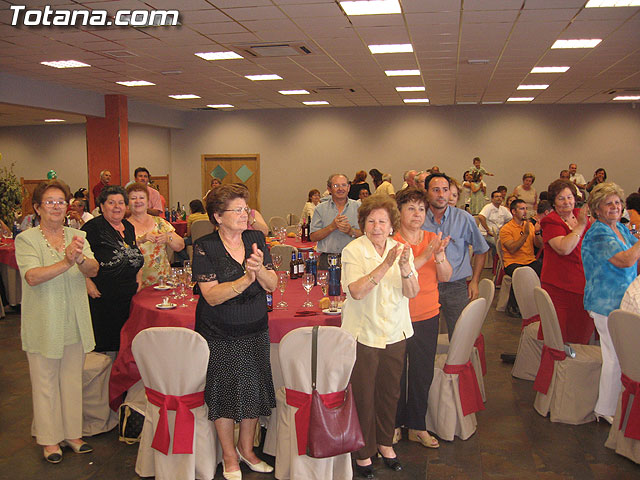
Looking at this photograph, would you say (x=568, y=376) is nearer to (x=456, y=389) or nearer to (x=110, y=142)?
(x=456, y=389)

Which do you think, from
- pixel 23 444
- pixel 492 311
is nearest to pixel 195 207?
pixel 492 311

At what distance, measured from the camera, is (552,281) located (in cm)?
482

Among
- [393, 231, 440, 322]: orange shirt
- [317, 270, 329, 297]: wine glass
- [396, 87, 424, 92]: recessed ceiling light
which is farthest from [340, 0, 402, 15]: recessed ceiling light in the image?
[396, 87, 424, 92]: recessed ceiling light

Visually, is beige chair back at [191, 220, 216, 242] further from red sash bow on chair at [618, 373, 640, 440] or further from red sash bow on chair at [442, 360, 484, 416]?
red sash bow on chair at [618, 373, 640, 440]

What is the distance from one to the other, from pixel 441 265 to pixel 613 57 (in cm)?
722

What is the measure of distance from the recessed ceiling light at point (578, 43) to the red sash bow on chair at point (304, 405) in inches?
267

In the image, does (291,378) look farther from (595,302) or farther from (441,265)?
(595,302)

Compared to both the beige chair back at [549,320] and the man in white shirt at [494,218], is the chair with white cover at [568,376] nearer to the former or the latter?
the beige chair back at [549,320]

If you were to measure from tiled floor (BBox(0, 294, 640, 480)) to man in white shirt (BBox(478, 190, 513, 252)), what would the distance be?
5388 mm

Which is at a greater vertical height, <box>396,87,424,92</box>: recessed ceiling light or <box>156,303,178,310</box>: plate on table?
<box>396,87,424,92</box>: recessed ceiling light

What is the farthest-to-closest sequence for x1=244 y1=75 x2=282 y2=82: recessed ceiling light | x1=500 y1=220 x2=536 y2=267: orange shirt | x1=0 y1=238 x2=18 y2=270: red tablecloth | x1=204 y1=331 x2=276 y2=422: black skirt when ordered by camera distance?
x1=244 y1=75 x2=282 y2=82: recessed ceiling light
x1=0 y1=238 x2=18 y2=270: red tablecloth
x1=500 y1=220 x2=536 y2=267: orange shirt
x1=204 y1=331 x2=276 y2=422: black skirt

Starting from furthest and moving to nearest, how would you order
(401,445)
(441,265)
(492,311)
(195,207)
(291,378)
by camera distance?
(195,207)
(492,311)
(401,445)
(441,265)
(291,378)

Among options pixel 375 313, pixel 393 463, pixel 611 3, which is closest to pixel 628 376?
pixel 393 463

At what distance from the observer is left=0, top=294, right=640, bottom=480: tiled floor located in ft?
12.0
